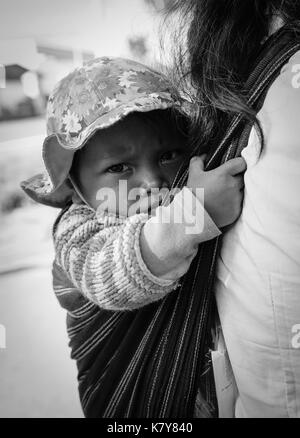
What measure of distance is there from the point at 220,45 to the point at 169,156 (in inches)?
11.5

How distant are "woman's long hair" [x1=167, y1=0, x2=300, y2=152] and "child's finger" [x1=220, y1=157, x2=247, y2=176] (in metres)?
0.08

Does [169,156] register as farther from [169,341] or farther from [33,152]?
[33,152]

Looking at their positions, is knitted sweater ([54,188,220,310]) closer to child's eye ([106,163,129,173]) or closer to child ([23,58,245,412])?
child ([23,58,245,412])

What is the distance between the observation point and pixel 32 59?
165cm

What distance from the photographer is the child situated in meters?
0.74

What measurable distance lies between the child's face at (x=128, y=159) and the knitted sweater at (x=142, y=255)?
146 mm

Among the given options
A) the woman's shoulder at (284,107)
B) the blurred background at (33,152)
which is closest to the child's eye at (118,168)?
the woman's shoulder at (284,107)

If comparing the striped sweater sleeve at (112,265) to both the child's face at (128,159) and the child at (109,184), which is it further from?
the child's face at (128,159)

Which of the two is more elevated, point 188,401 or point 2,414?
point 188,401

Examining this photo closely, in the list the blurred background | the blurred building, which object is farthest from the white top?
the blurred building

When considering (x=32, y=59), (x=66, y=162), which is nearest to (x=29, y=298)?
(x=32, y=59)

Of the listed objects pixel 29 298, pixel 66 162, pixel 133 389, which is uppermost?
pixel 66 162

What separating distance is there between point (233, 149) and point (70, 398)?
53.5 inches

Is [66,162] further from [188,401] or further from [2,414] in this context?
[2,414]
